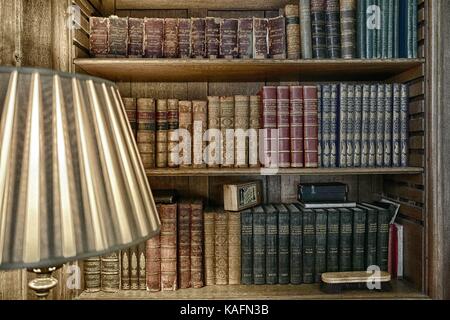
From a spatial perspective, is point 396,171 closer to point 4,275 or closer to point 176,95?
point 176,95

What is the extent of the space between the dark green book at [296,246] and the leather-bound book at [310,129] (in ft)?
0.66

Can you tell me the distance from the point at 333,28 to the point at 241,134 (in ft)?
1.65

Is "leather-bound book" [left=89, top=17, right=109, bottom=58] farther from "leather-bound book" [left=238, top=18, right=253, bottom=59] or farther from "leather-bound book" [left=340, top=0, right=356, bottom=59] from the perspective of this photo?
"leather-bound book" [left=340, top=0, right=356, bottom=59]

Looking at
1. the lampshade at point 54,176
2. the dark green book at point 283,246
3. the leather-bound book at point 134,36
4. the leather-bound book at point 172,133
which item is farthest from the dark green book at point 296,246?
the lampshade at point 54,176

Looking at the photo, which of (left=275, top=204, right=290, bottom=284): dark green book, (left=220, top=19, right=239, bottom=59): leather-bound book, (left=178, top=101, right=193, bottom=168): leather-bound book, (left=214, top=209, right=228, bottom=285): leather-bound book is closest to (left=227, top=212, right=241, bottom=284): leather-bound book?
(left=214, top=209, right=228, bottom=285): leather-bound book

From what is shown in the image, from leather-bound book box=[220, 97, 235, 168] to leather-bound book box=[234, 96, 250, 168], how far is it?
15 mm

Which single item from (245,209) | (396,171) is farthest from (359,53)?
(245,209)

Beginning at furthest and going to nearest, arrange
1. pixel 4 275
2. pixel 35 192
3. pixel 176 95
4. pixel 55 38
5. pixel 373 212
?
pixel 176 95 → pixel 373 212 → pixel 55 38 → pixel 4 275 → pixel 35 192

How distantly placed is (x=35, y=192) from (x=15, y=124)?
100 mm

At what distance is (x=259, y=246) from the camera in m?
1.47

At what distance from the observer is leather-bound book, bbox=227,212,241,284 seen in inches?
58.0

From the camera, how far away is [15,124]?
55cm

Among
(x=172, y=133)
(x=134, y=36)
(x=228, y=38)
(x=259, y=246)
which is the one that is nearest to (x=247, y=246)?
(x=259, y=246)

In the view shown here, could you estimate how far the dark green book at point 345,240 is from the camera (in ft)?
4.84
